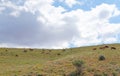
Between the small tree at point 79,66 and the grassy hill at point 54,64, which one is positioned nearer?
the small tree at point 79,66

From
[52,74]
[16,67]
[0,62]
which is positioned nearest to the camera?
[52,74]

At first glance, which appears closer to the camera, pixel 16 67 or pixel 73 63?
pixel 73 63

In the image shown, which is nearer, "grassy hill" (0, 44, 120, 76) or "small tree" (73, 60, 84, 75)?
"small tree" (73, 60, 84, 75)

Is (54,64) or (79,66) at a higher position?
(54,64)

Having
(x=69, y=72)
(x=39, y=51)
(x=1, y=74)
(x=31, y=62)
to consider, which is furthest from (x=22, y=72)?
(x=39, y=51)

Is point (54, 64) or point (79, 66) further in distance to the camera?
point (54, 64)

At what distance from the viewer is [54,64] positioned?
58.7 meters

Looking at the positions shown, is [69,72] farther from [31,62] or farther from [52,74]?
[31,62]

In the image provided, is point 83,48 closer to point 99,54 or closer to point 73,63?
point 99,54

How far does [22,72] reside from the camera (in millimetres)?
54938

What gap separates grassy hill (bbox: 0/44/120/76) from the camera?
179ft

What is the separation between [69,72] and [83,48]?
23.1 m

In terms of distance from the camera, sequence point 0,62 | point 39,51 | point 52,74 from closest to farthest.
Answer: point 52,74
point 0,62
point 39,51

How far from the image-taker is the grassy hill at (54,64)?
54.5 meters
